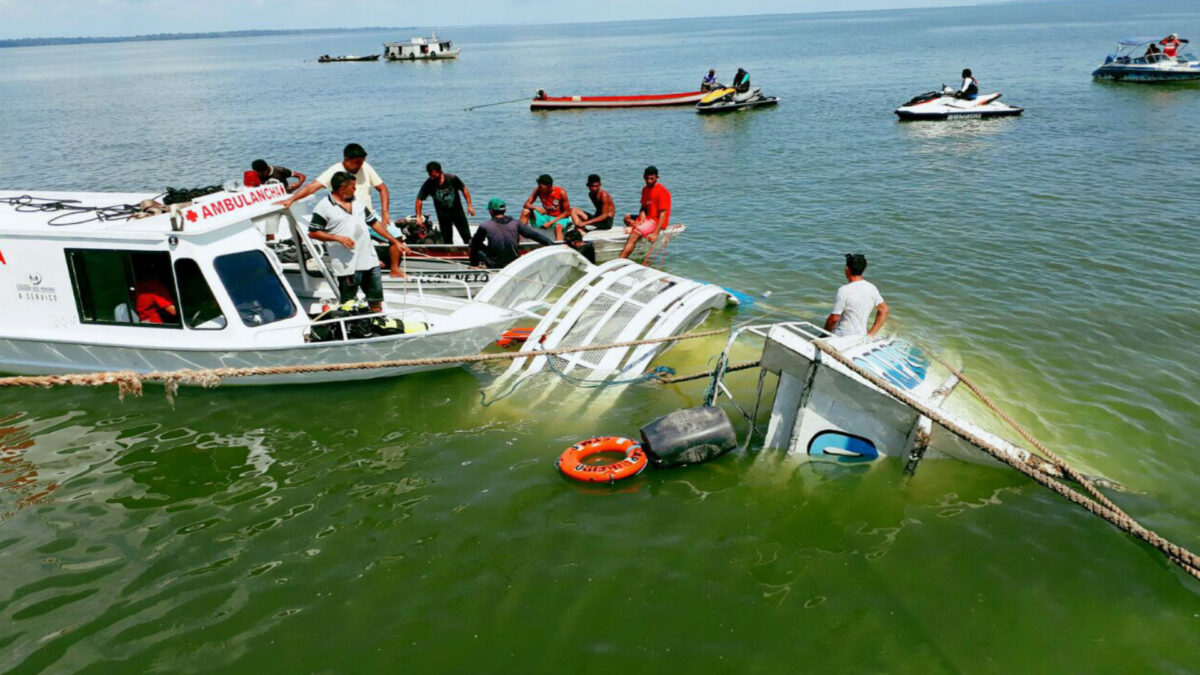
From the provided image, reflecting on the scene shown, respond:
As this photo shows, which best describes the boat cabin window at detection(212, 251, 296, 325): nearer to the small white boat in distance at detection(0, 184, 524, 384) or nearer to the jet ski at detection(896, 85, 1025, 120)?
the small white boat in distance at detection(0, 184, 524, 384)

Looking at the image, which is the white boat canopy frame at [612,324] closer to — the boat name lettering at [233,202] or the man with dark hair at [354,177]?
the man with dark hair at [354,177]

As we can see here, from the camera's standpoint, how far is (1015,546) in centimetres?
672

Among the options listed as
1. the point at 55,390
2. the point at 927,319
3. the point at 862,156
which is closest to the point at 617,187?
the point at 862,156

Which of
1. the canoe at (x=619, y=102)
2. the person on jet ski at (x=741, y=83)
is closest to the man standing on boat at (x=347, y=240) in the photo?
the person on jet ski at (x=741, y=83)

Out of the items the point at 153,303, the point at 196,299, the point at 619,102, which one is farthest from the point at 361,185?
the point at 619,102

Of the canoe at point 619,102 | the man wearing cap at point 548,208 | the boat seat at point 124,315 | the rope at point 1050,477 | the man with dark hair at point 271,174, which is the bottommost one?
the rope at point 1050,477

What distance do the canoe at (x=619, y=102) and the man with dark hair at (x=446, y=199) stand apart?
114 feet

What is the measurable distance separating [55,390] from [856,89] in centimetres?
5079

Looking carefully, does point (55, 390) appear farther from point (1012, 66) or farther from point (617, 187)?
point (1012, 66)

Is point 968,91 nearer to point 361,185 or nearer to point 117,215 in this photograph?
point 361,185

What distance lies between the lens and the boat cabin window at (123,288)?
9.46 metres

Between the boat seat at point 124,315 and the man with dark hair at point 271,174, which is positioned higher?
the man with dark hair at point 271,174

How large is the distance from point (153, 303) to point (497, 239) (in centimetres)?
531

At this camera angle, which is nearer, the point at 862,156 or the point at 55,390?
the point at 55,390
